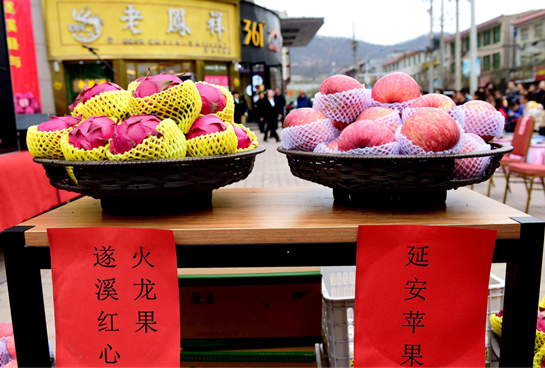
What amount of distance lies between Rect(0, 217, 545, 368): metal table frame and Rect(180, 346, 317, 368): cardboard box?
63 centimetres

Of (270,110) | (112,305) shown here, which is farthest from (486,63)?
(112,305)

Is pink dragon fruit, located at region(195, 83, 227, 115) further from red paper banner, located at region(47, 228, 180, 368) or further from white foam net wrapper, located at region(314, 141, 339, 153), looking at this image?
red paper banner, located at region(47, 228, 180, 368)

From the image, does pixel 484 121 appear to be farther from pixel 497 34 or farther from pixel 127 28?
pixel 497 34

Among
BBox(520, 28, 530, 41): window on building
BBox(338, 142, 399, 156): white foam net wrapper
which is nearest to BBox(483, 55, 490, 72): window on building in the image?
BBox(520, 28, 530, 41): window on building

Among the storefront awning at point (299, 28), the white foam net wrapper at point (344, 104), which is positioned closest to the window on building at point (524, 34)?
the storefront awning at point (299, 28)

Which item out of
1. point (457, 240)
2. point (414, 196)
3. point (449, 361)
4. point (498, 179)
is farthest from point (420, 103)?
point (498, 179)

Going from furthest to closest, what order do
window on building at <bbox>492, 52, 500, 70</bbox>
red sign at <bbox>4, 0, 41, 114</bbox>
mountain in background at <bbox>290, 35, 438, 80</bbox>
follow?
mountain in background at <bbox>290, 35, 438, 80</bbox> → window on building at <bbox>492, 52, 500, 70</bbox> → red sign at <bbox>4, 0, 41, 114</bbox>

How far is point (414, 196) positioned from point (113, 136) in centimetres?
84

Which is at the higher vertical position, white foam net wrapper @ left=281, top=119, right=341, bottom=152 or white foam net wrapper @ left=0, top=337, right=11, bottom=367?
white foam net wrapper @ left=281, top=119, right=341, bottom=152

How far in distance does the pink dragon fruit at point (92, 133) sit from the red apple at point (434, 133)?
2.62 feet

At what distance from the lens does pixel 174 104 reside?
3.72 feet

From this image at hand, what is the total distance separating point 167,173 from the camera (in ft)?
3.47

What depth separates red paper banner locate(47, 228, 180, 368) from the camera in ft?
3.58

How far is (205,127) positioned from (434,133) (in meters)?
0.62
